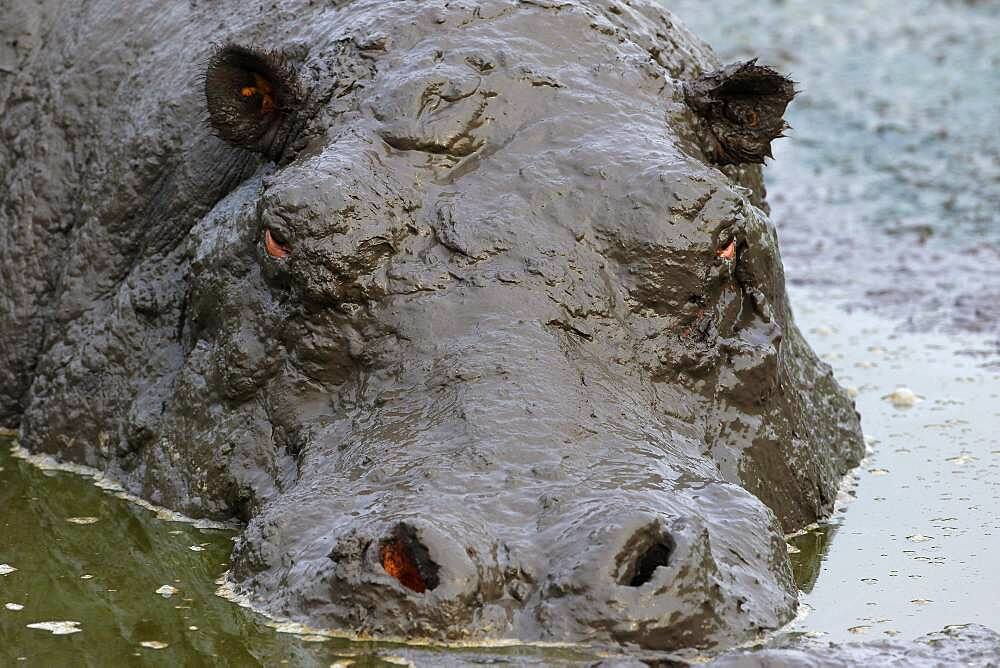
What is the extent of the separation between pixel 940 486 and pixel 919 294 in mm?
5150

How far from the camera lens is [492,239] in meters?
6.96

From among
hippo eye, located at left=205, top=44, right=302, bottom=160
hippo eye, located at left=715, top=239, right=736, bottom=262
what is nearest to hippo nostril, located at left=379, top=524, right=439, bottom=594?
hippo eye, located at left=715, top=239, right=736, bottom=262

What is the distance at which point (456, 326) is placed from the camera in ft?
22.3

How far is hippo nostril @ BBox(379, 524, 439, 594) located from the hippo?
1 cm

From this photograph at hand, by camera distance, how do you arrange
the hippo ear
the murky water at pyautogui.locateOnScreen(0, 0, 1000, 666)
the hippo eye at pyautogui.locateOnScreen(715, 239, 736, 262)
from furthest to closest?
the hippo ear → the hippo eye at pyautogui.locateOnScreen(715, 239, 736, 262) → the murky water at pyautogui.locateOnScreen(0, 0, 1000, 666)

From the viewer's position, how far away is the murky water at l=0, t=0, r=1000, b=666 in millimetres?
6602

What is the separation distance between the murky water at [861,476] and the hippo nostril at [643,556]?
0.30 meters

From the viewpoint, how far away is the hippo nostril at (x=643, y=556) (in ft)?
18.6

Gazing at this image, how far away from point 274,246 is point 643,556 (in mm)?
2152

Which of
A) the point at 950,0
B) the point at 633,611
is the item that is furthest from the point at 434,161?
the point at 950,0

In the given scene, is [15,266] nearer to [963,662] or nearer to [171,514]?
[171,514]

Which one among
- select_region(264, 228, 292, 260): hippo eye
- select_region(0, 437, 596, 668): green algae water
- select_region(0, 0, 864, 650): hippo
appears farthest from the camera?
select_region(264, 228, 292, 260): hippo eye

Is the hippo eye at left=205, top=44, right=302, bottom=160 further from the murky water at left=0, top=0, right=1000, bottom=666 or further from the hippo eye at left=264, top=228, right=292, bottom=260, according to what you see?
the murky water at left=0, top=0, right=1000, bottom=666

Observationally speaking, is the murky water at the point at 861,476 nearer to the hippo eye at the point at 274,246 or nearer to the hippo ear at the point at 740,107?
the hippo eye at the point at 274,246
